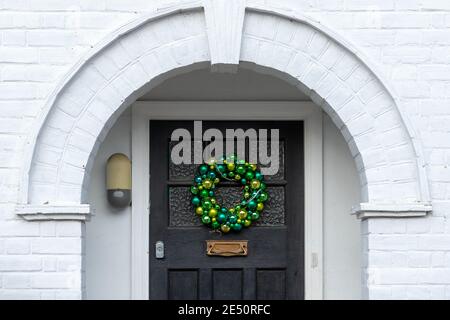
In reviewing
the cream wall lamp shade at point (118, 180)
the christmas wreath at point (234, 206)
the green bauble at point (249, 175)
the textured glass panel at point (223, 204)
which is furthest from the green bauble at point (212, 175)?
the cream wall lamp shade at point (118, 180)

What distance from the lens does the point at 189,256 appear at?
6406 millimetres

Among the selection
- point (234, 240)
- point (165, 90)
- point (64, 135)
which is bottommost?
point (234, 240)

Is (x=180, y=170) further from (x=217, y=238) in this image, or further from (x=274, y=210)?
(x=274, y=210)

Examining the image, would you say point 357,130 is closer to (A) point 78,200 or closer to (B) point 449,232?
(B) point 449,232

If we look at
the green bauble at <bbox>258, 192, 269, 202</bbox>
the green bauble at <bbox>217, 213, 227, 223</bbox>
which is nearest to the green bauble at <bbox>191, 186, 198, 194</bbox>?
the green bauble at <bbox>217, 213, 227, 223</bbox>

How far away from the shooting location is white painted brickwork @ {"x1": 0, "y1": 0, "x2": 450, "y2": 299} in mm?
5496

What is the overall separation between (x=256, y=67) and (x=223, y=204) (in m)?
1.15

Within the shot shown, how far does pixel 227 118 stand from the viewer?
6480 mm

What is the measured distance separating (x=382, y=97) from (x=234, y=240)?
1497 millimetres

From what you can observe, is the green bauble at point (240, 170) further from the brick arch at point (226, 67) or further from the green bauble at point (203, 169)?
the brick arch at point (226, 67)

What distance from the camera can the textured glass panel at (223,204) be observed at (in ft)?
21.1

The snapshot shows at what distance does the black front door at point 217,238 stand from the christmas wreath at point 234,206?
0.06 m

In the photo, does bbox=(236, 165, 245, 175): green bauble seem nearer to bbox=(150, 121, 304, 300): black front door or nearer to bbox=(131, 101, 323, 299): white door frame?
bbox=(150, 121, 304, 300): black front door
